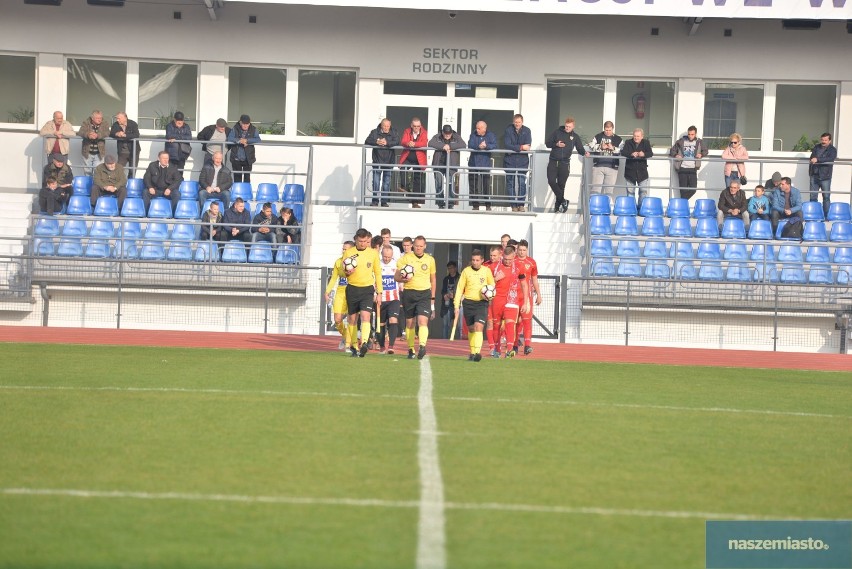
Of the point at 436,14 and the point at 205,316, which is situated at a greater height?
the point at 436,14

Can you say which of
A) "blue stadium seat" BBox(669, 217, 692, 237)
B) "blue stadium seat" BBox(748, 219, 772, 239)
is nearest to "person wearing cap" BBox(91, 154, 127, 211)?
"blue stadium seat" BBox(669, 217, 692, 237)

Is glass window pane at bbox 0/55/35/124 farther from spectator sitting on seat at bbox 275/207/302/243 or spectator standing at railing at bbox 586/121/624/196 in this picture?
spectator standing at railing at bbox 586/121/624/196

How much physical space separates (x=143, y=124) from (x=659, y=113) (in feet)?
39.8

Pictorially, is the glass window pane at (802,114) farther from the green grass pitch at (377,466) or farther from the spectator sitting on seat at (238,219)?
the green grass pitch at (377,466)

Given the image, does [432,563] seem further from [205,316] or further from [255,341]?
[205,316]

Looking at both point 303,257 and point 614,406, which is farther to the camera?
point 303,257

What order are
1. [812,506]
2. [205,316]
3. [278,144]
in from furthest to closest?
[278,144], [205,316], [812,506]

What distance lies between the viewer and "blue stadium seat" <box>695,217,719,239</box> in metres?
24.7

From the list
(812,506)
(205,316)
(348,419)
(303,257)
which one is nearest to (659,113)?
(303,257)

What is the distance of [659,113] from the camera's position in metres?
27.7

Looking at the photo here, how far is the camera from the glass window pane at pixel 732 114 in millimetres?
27703

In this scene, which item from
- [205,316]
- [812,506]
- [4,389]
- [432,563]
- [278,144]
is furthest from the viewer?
[278,144]

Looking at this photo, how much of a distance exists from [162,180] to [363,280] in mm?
9941

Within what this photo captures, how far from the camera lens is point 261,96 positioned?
27.6m
